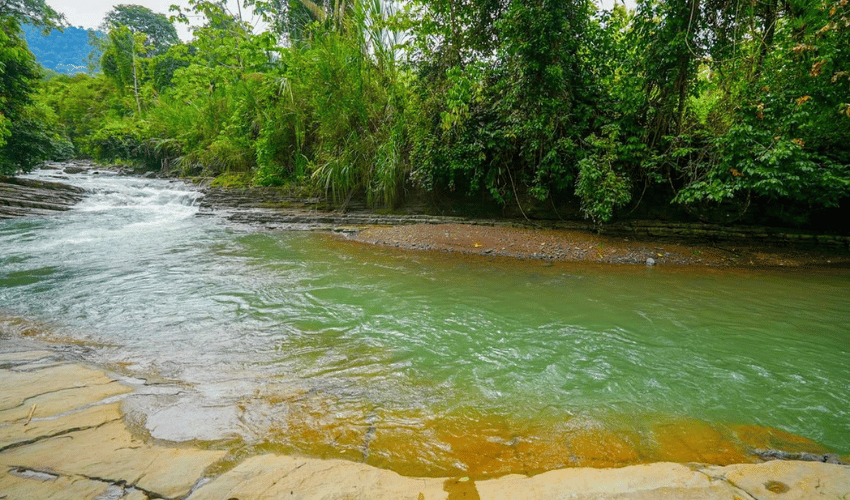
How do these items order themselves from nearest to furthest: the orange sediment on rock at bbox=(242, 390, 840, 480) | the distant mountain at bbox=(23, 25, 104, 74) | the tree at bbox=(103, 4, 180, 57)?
the orange sediment on rock at bbox=(242, 390, 840, 480) → the tree at bbox=(103, 4, 180, 57) → the distant mountain at bbox=(23, 25, 104, 74)

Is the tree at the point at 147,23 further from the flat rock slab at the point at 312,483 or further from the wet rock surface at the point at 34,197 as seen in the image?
the flat rock slab at the point at 312,483

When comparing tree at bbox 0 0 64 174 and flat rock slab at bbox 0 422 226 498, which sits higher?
tree at bbox 0 0 64 174

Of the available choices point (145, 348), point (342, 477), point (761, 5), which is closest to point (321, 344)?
point (145, 348)

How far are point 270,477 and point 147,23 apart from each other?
42.8 metres

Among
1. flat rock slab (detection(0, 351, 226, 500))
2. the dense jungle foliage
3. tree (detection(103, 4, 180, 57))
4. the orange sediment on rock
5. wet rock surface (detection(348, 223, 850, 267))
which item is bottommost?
the orange sediment on rock

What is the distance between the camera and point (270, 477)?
1.60 metres

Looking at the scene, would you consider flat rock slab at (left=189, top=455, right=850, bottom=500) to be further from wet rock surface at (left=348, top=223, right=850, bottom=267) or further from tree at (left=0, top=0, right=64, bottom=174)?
tree at (left=0, top=0, right=64, bottom=174)

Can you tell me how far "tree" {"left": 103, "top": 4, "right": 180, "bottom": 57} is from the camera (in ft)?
100

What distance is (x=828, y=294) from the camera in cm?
487

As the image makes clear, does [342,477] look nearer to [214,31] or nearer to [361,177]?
[361,177]

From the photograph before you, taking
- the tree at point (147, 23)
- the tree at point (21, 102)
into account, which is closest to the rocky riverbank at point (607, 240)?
the tree at point (21, 102)

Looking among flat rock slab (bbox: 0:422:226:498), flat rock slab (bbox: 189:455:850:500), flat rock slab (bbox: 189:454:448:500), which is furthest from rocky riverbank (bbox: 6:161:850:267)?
flat rock slab (bbox: 0:422:226:498)

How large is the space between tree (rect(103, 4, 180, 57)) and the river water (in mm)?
34376

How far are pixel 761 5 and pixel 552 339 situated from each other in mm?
8011
